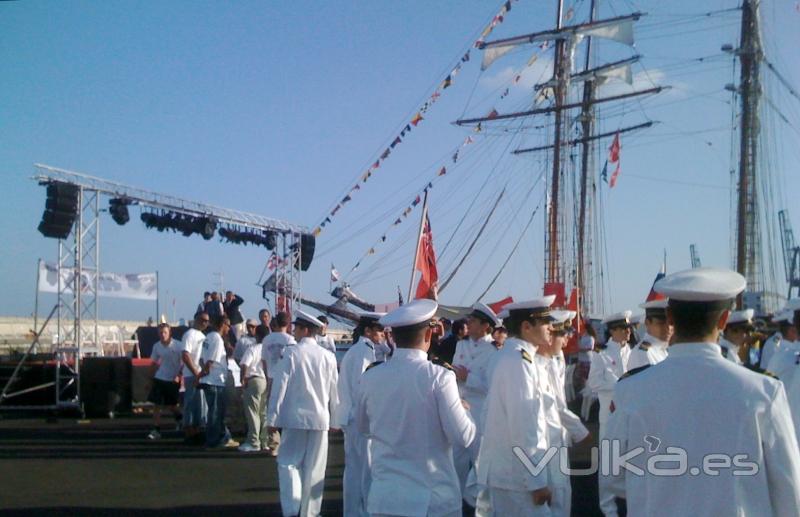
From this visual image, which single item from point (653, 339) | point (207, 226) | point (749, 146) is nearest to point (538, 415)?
point (653, 339)

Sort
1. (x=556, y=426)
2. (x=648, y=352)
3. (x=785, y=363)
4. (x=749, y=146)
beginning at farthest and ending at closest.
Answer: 1. (x=749, y=146)
2. (x=648, y=352)
3. (x=785, y=363)
4. (x=556, y=426)

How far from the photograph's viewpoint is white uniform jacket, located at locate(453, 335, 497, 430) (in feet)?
24.8

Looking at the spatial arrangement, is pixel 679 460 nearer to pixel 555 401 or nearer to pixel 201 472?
pixel 555 401

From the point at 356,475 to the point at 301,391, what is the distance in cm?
90

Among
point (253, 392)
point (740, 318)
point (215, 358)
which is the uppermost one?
point (740, 318)

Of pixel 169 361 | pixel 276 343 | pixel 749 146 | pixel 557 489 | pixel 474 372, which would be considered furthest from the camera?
pixel 749 146

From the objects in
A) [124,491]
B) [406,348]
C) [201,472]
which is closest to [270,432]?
[201,472]

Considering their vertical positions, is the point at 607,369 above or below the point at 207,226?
below

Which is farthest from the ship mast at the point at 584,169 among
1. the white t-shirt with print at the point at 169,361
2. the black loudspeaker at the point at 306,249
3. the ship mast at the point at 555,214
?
the white t-shirt with print at the point at 169,361

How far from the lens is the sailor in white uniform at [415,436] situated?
164 inches

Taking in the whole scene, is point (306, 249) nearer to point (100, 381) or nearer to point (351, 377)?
point (100, 381)

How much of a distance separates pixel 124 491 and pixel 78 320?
8060 mm

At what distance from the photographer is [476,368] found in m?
7.80

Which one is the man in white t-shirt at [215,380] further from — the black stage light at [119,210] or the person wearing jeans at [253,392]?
the black stage light at [119,210]
